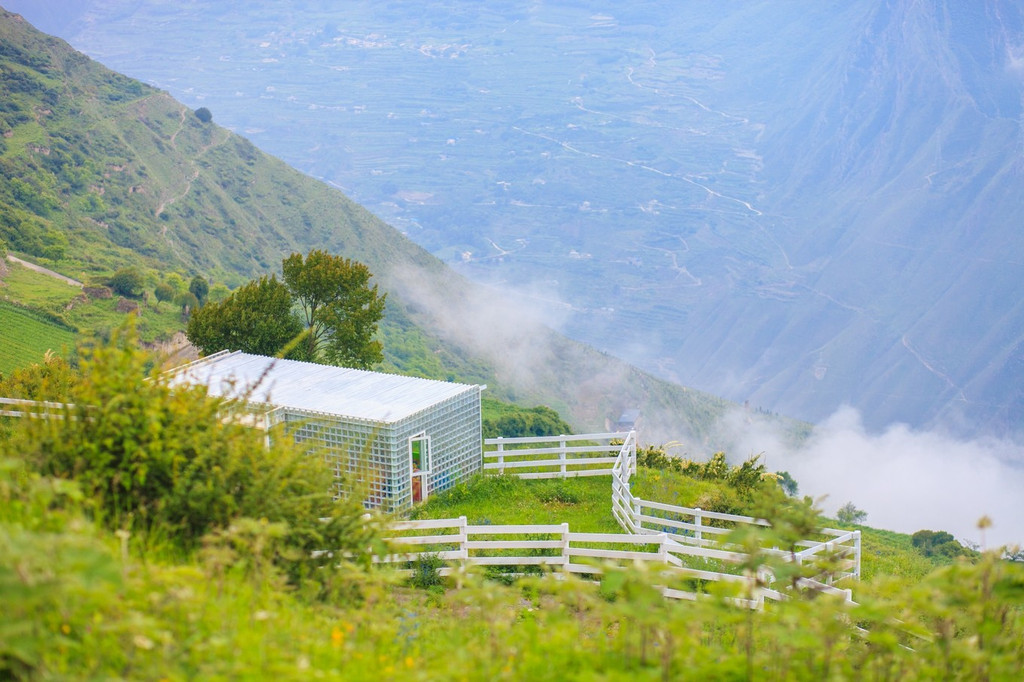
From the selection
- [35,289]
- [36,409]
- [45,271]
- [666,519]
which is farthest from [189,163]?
[36,409]

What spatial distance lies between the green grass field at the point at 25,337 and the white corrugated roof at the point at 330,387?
19300 millimetres

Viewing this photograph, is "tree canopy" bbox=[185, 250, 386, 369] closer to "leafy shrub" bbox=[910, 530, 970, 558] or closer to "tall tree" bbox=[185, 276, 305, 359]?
"tall tree" bbox=[185, 276, 305, 359]

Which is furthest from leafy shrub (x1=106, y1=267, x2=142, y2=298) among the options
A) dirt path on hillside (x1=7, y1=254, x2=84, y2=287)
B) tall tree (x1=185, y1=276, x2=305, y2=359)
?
tall tree (x1=185, y1=276, x2=305, y2=359)

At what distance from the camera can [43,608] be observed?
570 cm

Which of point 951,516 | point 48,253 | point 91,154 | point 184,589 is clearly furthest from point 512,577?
point 951,516

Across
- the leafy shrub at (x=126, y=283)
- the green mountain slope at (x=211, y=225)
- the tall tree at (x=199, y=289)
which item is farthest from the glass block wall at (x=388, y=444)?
the tall tree at (x=199, y=289)

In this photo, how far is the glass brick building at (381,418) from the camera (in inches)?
690

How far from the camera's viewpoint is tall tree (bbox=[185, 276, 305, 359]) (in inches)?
943

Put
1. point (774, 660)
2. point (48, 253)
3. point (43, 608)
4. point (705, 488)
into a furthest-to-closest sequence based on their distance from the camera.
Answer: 1. point (48, 253)
2. point (705, 488)
3. point (774, 660)
4. point (43, 608)

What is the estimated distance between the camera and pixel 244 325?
24.0 m

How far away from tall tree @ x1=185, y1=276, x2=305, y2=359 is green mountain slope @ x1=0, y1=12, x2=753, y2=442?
2502 centimetres

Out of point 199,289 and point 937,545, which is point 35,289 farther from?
point 937,545

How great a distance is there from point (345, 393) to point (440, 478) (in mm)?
2549

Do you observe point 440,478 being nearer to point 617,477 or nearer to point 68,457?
point 617,477
